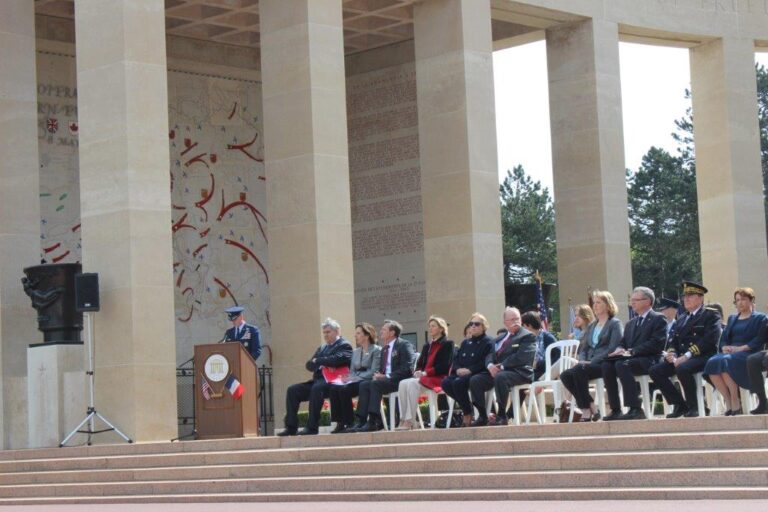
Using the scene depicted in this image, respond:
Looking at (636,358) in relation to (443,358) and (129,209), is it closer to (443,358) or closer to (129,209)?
(443,358)

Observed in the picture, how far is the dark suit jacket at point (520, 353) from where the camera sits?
14805 mm

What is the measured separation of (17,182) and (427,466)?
9.24 m

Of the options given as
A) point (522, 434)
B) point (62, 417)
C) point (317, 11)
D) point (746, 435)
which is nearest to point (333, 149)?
point (317, 11)

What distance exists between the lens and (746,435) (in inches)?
468

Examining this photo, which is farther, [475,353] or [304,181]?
[304,181]

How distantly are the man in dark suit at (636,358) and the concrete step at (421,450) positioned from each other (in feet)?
2.88

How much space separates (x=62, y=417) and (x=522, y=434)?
6.92 meters

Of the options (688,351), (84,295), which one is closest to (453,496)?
(688,351)

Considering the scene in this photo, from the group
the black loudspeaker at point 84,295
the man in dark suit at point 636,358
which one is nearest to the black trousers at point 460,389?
the man in dark suit at point 636,358

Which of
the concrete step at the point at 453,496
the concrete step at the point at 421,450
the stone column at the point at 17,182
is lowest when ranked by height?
the concrete step at the point at 453,496

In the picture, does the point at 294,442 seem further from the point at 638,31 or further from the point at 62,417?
the point at 638,31

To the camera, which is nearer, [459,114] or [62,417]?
[62,417]

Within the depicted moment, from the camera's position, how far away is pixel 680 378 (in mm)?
13609

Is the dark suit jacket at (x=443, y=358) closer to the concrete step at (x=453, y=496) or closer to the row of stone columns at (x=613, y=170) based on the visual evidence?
the concrete step at (x=453, y=496)
